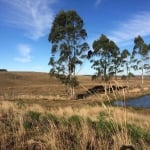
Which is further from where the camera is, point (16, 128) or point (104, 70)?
point (104, 70)

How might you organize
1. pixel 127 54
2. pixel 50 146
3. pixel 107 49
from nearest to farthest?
pixel 50 146 → pixel 107 49 → pixel 127 54

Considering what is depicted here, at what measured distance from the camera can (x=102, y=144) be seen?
4879 mm

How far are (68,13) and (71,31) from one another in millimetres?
2415

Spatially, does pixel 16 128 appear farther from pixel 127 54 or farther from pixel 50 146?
pixel 127 54

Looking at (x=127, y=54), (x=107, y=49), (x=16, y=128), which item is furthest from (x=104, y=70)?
(x=16, y=128)

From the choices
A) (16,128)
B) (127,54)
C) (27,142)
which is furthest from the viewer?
(127,54)

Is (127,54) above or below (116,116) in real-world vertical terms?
above

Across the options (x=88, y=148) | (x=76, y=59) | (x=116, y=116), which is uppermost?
(x=76, y=59)

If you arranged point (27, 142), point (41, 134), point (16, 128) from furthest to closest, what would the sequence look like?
1. point (16, 128)
2. point (41, 134)
3. point (27, 142)

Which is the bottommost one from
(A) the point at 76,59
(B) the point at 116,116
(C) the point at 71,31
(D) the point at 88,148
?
(D) the point at 88,148

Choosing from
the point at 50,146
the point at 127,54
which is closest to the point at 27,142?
the point at 50,146

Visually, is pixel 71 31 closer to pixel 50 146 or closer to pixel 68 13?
pixel 68 13

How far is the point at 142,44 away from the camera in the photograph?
62.0m

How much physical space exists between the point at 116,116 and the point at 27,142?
5.03ft
